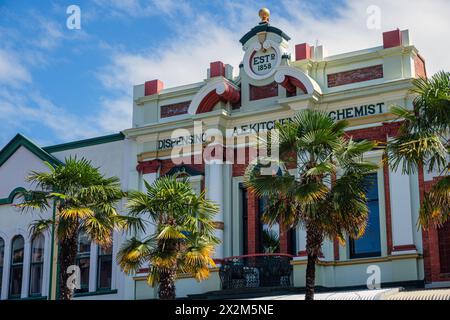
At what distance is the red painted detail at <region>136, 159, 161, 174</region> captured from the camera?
31.5 meters

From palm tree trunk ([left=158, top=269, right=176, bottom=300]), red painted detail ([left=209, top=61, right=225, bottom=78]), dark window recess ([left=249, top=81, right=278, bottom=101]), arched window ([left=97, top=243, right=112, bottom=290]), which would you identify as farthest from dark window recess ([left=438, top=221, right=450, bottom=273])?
arched window ([left=97, top=243, right=112, bottom=290])

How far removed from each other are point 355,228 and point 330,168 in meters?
1.61

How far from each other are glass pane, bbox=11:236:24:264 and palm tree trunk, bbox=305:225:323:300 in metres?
16.0

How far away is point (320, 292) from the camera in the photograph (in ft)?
85.6

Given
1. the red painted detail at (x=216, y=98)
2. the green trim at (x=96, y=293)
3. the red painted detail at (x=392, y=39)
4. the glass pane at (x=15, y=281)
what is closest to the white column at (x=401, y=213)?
the red painted detail at (x=392, y=39)

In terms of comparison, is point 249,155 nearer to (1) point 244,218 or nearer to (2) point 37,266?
(1) point 244,218

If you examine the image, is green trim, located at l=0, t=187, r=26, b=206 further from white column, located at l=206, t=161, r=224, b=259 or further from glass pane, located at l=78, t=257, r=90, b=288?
white column, located at l=206, t=161, r=224, b=259

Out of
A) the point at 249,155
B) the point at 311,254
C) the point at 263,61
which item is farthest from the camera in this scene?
the point at 263,61

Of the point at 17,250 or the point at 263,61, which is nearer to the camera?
the point at 263,61

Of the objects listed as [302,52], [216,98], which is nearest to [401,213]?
[302,52]

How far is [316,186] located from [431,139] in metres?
3.00

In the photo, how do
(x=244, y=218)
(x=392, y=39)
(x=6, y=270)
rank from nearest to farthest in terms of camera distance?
(x=392, y=39) → (x=244, y=218) → (x=6, y=270)

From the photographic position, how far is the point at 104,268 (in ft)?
106
